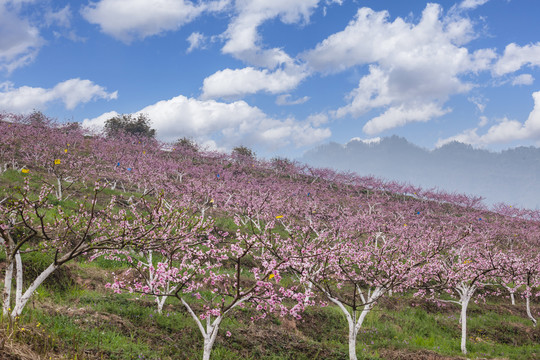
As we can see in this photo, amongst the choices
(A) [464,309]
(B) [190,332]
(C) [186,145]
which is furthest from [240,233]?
(C) [186,145]

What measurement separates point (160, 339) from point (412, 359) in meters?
8.86

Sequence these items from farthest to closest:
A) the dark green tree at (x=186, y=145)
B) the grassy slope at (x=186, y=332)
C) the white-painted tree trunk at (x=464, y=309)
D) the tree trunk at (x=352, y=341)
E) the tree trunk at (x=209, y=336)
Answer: the dark green tree at (x=186, y=145) < the white-painted tree trunk at (x=464, y=309) < the tree trunk at (x=352, y=341) < the grassy slope at (x=186, y=332) < the tree trunk at (x=209, y=336)

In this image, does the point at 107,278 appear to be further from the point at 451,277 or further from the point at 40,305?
the point at 451,277

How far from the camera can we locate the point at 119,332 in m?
9.36

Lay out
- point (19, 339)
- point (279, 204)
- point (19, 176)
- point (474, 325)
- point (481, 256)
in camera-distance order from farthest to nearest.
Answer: point (279, 204), point (19, 176), point (481, 256), point (474, 325), point (19, 339)

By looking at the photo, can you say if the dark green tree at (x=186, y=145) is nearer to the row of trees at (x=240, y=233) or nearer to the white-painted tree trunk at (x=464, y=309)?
the row of trees at (x=240, y=233)

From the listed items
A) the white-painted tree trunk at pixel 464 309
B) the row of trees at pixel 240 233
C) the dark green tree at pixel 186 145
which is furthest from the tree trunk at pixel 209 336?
the dark green tree at pixel 186 145

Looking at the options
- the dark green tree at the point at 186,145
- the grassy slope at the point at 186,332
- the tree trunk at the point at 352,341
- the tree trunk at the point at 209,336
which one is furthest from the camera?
the dark green tree at the point at 186,145

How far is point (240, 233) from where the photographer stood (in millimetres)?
13555

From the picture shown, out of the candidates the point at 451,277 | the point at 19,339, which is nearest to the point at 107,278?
the point at 19,339

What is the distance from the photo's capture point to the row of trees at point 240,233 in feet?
26.1

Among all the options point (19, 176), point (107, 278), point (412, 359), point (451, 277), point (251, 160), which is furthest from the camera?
point (251, 160)

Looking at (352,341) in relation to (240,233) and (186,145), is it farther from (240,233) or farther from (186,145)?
(186,145)

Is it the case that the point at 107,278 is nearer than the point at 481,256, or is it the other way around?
the point at 107,278
